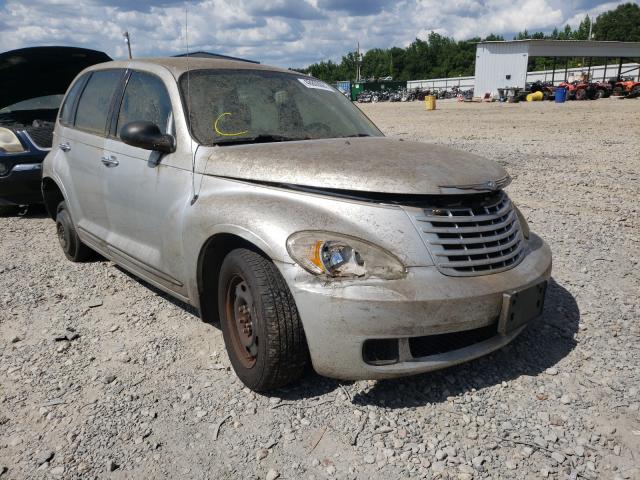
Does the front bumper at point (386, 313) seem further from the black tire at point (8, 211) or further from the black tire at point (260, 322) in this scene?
the black tire at point (8, 211)

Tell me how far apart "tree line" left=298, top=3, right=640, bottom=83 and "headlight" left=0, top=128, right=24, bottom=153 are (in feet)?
297

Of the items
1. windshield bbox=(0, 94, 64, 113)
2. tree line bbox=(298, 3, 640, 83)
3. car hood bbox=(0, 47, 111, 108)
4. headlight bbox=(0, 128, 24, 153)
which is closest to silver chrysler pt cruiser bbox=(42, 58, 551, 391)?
headlight bbox=(0, 128, 24, 153)

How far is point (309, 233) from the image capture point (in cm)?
265

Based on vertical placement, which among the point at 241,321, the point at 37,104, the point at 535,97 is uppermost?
the point at 37,104

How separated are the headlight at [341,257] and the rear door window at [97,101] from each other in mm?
2546

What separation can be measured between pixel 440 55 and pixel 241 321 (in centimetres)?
12338

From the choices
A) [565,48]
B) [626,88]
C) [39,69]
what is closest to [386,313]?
[39,69]

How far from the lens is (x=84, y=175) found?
4531mm

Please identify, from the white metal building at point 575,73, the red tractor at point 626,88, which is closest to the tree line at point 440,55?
the white metal building at point 575,73

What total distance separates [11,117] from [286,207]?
6.83 metres

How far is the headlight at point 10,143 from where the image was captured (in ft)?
22.7

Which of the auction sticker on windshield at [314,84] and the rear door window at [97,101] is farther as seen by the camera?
the rear door window at [97,101]

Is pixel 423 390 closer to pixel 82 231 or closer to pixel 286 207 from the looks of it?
pixel 286 207

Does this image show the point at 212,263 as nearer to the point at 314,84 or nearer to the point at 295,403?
the point at 295,403
